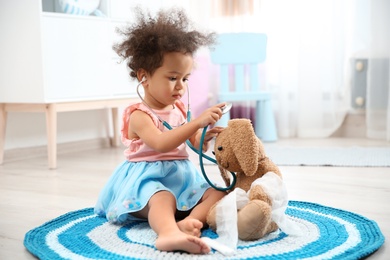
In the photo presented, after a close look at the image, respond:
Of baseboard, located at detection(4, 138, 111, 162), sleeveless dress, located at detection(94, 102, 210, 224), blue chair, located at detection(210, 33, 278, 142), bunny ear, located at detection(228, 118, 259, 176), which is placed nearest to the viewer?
bunny ear, located at detection(228, 118, 259, 176)

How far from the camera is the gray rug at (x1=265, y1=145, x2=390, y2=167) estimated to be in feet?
6.42

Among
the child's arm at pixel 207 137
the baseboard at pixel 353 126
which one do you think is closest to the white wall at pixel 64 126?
the baseboard at pixel 353 126

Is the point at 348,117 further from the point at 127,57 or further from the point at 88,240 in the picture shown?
the point at 88,240

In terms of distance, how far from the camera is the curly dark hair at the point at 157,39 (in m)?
1.12

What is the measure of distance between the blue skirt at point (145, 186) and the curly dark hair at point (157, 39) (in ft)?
0.70

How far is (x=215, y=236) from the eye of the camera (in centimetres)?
101

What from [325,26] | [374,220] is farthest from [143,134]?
[325,26]

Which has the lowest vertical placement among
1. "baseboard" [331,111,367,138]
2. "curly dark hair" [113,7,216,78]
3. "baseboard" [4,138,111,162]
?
"baseboard" [4,138,111,162]

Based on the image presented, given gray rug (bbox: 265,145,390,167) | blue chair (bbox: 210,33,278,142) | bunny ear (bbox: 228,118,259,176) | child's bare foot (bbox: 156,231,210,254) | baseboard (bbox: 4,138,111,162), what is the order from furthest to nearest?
blue chair (bbox: 210,33,278,142), baseboard (bbox: 4,138,111,162), gray rug (bbox: 265,145,390,167), bunny ear (bbox: 228,118,259,176), child's bare foot (bbox: 156,231,210,254)

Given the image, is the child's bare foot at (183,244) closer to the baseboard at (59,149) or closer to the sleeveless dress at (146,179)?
the sleeveless dress at (146,179)

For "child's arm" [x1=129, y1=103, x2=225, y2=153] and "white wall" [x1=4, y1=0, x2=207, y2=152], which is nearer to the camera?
"child's arm" [x1=129, y1=103, x2=225, y2=153]

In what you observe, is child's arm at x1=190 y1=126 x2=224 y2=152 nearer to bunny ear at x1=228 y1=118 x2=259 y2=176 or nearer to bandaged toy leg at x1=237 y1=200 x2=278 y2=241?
bunny ear at x1=228 y1=118 x2=259 y2=176

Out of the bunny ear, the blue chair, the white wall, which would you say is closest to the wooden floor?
the white wall

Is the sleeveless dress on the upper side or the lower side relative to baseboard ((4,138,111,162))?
upper
